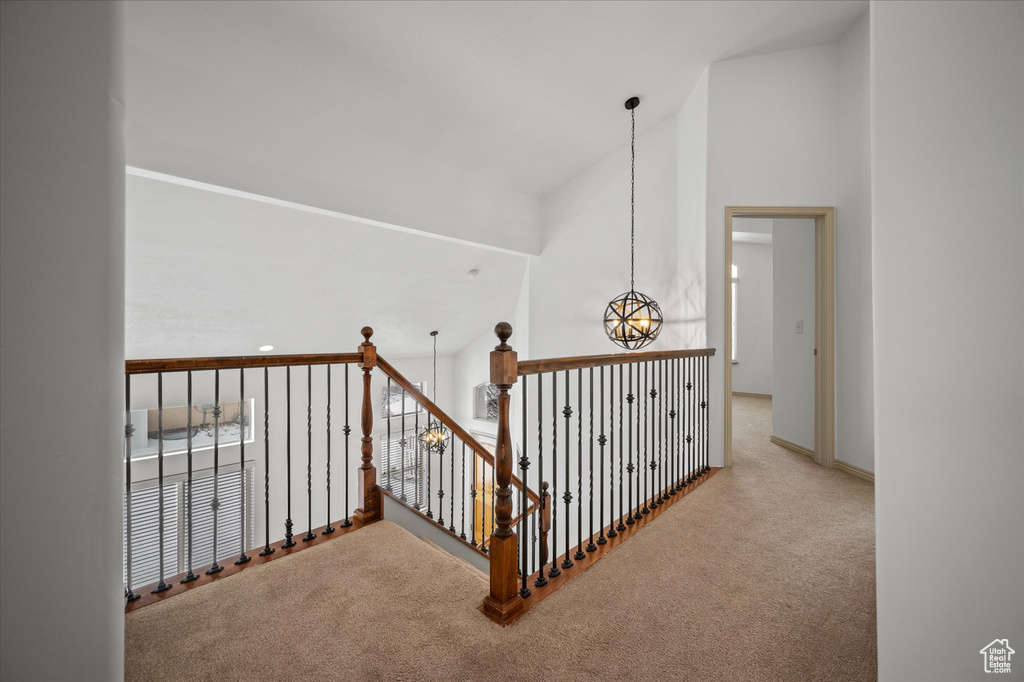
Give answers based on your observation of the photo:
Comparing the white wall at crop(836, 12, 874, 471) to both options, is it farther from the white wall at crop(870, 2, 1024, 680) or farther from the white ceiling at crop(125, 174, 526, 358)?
the white ceiling at crop(125, 174, 526, 358)

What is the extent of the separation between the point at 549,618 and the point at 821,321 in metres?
3.30

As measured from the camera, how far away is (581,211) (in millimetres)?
5254

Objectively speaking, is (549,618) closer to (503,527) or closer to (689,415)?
(503,527)

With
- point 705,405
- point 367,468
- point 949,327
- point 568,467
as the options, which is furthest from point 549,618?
point 705,405

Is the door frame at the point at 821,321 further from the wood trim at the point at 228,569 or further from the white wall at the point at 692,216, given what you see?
the wood trim at the point at 228,569

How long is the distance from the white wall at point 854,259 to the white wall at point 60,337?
12.8 feet

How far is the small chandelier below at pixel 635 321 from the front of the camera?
4008mm

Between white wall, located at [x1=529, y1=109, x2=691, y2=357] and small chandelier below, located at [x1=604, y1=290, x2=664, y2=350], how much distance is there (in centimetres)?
22

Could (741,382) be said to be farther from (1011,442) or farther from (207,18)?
(207,18)

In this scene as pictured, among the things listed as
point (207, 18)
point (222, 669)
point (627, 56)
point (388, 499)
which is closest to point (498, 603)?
point (222, 669)

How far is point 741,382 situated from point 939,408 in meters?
7.35

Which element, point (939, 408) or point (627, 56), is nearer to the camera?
point (939, 408)

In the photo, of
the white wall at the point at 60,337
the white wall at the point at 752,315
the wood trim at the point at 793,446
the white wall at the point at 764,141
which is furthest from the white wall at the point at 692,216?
the white wall at the point at 752,315

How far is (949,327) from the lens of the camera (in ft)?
2.81
